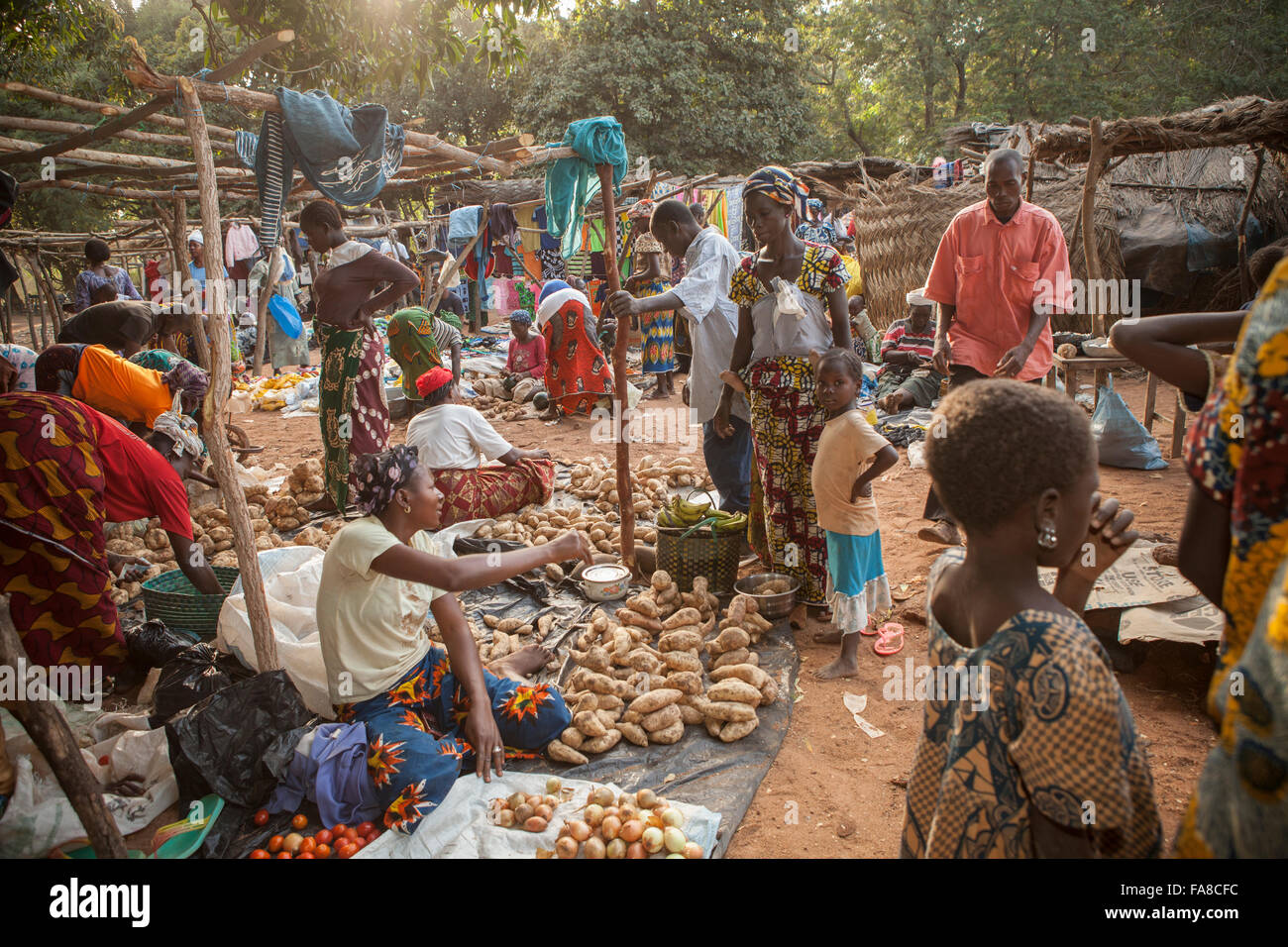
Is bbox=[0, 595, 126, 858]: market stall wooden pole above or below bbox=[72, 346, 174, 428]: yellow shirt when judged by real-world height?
below

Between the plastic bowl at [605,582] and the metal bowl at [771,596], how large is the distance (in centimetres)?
67

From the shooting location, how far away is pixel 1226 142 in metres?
6.81

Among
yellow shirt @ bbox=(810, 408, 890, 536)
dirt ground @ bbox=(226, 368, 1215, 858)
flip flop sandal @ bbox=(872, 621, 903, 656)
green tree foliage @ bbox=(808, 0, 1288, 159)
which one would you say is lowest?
dirt ground @ bbox=(226, 368, 1215, 858)

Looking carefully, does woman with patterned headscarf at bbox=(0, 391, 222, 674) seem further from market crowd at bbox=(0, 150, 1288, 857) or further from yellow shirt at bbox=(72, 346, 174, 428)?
yellow shirt at bbox=(72, 346, 174, 428)

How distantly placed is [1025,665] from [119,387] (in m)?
5.26

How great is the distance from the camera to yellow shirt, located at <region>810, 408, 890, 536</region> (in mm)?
3443

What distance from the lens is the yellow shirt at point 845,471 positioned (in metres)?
3.44

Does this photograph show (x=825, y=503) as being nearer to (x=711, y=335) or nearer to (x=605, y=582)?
(x=605, y=582)

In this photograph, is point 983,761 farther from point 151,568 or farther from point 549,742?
point 151,568

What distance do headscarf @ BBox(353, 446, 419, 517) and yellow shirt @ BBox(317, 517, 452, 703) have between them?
0.22 feet

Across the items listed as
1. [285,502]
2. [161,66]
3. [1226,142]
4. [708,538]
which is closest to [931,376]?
[1226,142]

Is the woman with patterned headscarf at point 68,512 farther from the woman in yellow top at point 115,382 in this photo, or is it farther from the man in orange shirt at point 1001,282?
the man in orange shirt at point 1001,282

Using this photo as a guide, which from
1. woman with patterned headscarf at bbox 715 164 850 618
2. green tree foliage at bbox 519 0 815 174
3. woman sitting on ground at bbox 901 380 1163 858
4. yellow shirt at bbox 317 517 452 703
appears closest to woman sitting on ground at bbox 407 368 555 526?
woman with patterned headscarf at bbox 715 164 850 618

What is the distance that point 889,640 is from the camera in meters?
3.83
